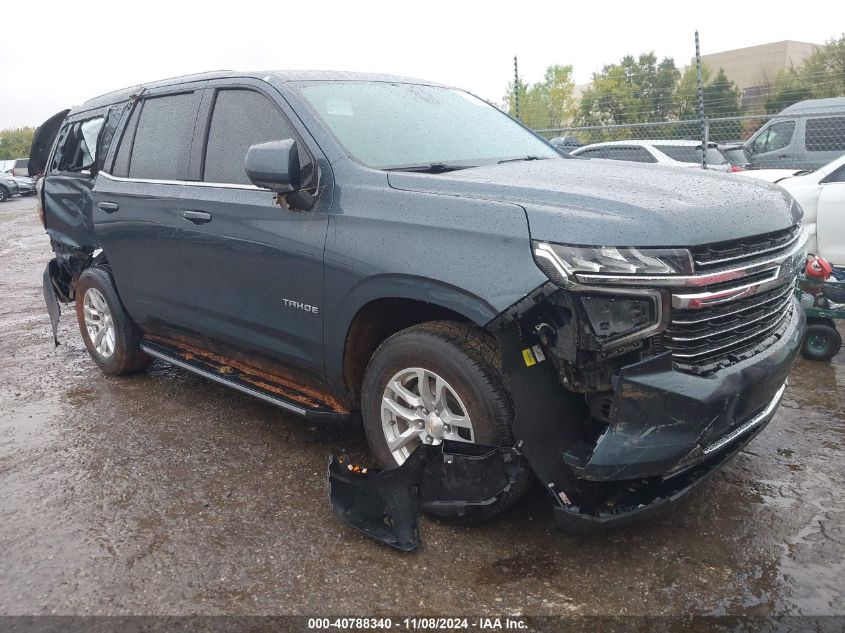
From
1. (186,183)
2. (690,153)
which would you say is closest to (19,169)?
(690,153)

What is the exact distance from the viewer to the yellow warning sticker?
2801 mm

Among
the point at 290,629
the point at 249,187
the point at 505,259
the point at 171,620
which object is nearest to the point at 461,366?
the point at 505,259

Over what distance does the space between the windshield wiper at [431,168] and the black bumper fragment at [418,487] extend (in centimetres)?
129

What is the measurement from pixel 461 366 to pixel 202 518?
142 centimetres

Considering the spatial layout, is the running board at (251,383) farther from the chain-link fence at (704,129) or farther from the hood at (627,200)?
the chain-link fence at (704,129)

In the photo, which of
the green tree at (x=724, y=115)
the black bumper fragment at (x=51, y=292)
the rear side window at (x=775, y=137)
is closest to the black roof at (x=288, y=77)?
the black bumper fragment at (x=51, y=292)

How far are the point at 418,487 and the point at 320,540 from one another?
489 mm

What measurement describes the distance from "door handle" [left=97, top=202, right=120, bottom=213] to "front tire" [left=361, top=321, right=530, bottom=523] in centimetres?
253

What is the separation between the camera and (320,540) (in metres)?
3.19

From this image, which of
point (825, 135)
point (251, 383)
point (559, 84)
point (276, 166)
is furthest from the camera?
point (559, 84)

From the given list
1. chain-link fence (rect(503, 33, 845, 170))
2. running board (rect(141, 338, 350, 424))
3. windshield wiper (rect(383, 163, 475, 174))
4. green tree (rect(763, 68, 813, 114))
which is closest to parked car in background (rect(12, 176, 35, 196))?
chain-link fence (rect(503, 33, 845, 170))

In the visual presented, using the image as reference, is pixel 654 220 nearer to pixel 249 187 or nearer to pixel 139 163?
pixel 249 187

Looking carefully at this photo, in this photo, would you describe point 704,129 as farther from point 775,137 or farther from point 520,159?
point 520,159

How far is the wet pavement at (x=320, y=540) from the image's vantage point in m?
2.75
